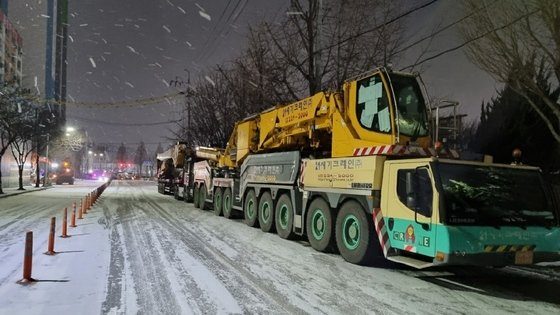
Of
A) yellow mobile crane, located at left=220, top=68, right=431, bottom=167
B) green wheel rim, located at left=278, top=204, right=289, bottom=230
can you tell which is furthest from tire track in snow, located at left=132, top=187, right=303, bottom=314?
yellow mobile crane, located at left=220, top=68, right=431, bottom=167

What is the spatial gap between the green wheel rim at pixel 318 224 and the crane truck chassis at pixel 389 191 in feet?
0.12

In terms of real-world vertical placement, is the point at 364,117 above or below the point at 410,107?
below

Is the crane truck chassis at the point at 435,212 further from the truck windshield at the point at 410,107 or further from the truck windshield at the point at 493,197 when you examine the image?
the truck windshield at the point at 410,107

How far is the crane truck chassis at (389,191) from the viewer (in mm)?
7828

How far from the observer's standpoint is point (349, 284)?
26.6ft

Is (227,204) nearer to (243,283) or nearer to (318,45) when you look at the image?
(318,45)

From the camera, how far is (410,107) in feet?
33.7

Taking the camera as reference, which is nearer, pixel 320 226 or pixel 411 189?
pixel 411 189

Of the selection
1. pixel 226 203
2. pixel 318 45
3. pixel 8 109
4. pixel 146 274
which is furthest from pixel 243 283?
pixel 8 109

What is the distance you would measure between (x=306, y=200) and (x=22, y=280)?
20.4ft

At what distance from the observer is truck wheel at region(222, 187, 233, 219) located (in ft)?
61.4

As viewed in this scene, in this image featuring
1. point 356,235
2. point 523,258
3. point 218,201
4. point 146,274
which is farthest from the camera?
point 218,201

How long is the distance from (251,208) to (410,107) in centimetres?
721

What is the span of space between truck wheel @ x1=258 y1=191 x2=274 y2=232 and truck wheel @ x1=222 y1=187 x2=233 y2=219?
141 inches
